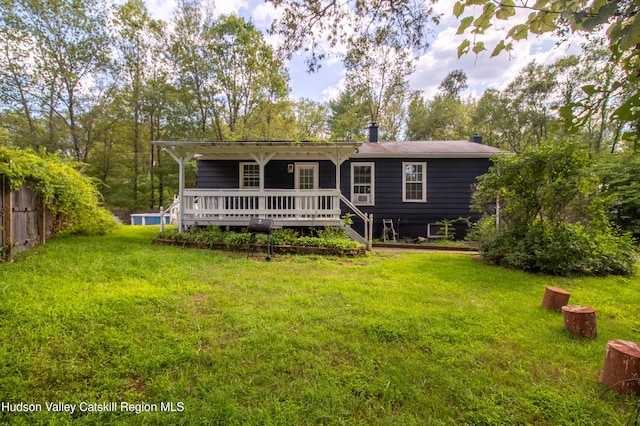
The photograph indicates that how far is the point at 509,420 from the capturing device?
5.64ft

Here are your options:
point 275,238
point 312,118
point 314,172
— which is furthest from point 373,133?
point 312,118

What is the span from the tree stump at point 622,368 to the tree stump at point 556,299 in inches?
55.4

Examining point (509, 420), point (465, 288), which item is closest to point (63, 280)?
point (509, 420)

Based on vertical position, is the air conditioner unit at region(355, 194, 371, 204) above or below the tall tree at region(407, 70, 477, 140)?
below

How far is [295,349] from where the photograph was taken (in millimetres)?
2391

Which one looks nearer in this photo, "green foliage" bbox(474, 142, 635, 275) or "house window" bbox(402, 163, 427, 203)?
"green foliage" bbox(474, 142, 635, 275)

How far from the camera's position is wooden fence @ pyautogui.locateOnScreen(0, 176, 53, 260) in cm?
432

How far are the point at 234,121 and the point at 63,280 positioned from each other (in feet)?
58.1

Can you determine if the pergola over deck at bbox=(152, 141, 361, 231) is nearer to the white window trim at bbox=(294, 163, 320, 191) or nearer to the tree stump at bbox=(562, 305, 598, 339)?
the white window trim at bbox=(294, 163, 320, 191)

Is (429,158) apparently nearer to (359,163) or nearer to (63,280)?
(359,163)

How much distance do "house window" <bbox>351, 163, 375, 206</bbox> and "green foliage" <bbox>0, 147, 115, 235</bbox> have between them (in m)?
7.89

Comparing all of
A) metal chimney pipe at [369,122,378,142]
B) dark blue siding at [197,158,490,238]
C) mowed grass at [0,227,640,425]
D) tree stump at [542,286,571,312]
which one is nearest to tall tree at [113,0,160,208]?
dark blue siding at [197,158,490,238]

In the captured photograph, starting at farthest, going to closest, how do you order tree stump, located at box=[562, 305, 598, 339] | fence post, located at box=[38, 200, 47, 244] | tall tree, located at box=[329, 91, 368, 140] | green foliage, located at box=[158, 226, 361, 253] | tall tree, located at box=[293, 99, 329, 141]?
tall tree, located at box=[293, 99, 329, 141], tall tree, located at box=[329, 91, 368, 140], green foliage, located at box=[158, 226, 361, 253], fence post, located at box=[38, 200, 47, 244], tree stump, located at box=[562, 305, 598, 339]

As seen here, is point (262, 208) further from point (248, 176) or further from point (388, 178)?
point (388, 178)
